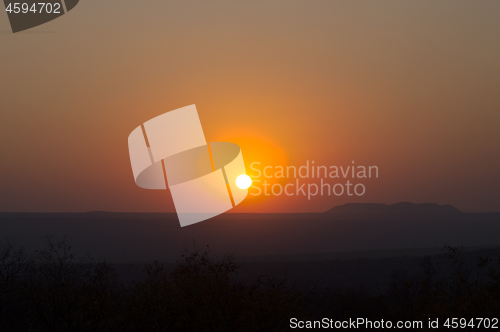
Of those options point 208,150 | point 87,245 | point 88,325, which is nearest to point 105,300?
point 88,325

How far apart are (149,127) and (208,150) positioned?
5.15 m

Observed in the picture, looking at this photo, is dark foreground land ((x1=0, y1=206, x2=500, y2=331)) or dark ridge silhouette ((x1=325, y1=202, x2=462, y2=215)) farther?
dark ridge silhouette ((x1=325, y1=202, x2=462, y2=215))

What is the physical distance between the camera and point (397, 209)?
174000 mm

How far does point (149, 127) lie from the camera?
A: 18531 mm

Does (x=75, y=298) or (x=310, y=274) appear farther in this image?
(x=310, y=274)

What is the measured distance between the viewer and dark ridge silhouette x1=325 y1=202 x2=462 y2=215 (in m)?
170

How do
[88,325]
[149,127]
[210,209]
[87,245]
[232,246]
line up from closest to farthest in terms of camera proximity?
[88,325], [149,127], [210,209], [232,246], [87,245]

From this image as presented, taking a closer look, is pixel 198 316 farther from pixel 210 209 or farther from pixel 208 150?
pixel 208 150

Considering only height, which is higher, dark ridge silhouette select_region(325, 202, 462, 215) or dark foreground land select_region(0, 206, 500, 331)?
dark ridge silhouette select_region(325, 202, 462, 215)

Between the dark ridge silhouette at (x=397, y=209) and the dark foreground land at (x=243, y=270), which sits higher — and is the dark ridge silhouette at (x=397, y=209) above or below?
above

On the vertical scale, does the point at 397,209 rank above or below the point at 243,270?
above

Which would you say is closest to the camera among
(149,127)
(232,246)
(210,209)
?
(149,127)

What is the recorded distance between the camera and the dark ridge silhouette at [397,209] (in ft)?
559

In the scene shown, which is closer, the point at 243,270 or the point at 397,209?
the point at 243,270
